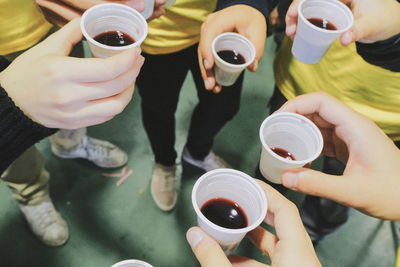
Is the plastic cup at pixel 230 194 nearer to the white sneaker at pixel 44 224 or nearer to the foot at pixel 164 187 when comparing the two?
the foot at pixel 164 187

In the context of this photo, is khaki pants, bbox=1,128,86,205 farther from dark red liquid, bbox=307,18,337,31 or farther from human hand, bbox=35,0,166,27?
dark red liquid, bbox=307,18,337,31

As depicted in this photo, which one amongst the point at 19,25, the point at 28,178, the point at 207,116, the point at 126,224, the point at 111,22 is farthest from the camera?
the point at 126,224

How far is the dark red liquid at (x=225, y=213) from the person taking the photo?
1195mm

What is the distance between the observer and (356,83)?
1434 mm

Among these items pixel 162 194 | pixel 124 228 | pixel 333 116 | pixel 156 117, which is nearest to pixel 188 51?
pixel 156 117

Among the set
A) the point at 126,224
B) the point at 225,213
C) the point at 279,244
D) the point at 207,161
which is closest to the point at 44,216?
the point at 126,224

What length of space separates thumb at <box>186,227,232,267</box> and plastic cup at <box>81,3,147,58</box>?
2.07 ft

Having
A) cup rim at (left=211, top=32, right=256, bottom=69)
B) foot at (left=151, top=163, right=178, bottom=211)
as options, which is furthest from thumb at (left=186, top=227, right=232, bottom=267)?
foot at (left=151, top=163, right=178, bottom=211)

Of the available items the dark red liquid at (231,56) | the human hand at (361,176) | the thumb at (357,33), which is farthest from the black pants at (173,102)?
the human hand at (361,176)

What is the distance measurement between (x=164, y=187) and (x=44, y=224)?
0.72 meters

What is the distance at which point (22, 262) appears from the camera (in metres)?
2.01

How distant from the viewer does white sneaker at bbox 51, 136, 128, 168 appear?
2.32 metres

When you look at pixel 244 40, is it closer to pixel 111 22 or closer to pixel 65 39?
pixel 111 22

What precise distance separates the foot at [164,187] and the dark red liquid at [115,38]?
108 cm
